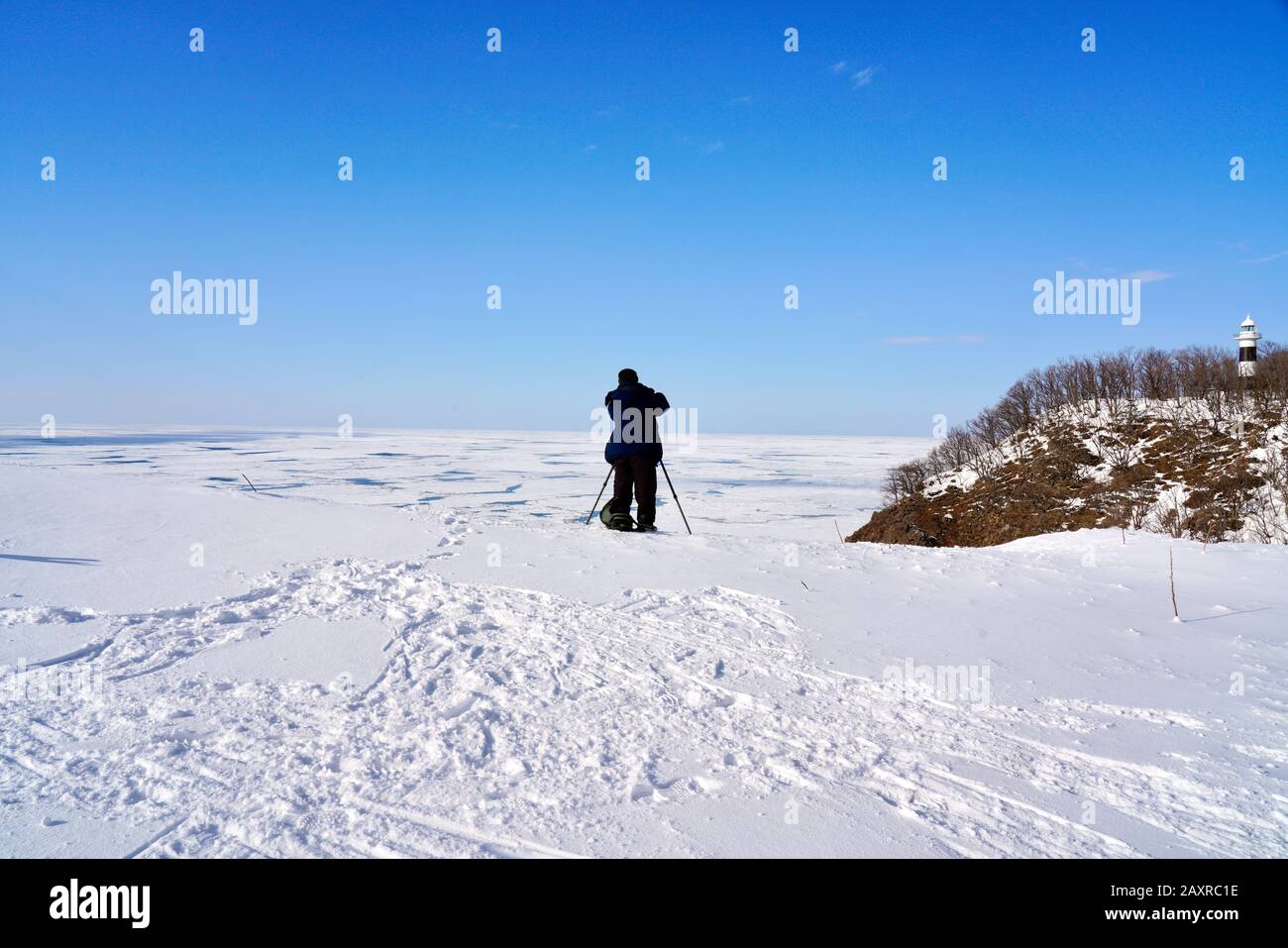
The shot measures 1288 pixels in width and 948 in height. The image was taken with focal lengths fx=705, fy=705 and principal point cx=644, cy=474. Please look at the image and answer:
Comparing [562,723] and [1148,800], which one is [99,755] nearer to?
[562,723]

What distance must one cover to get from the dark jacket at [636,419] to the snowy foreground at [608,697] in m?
2.62

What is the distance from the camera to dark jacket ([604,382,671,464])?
9875mm

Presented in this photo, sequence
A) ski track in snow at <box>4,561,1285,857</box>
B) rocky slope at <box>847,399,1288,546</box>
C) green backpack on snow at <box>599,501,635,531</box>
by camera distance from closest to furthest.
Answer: ski track in snow at <box>4,561,1285,857</box> < green backpack on snow at <box>599,501,635,531</box> < rocky slope at <box>847,399,1288,546</box>

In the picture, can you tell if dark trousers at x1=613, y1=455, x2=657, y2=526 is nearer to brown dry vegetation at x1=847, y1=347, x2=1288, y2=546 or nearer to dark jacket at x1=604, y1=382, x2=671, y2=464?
dark jacket at x1=604, y1=382, x2=671, y2=464

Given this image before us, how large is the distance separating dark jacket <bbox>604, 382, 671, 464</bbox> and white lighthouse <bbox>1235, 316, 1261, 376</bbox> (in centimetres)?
2415

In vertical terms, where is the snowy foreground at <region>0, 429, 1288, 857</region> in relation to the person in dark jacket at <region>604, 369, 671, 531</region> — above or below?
below

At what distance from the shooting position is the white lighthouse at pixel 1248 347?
929 inches

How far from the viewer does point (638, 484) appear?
10.0 m

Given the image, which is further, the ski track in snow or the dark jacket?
the dark jacket

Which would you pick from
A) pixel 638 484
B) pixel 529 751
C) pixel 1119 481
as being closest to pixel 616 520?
pixel 638 484

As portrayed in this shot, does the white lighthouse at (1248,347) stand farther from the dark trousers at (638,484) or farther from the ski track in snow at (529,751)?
the ski track in snow at (529,751)

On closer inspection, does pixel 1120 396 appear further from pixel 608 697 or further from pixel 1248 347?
pixel 608 697

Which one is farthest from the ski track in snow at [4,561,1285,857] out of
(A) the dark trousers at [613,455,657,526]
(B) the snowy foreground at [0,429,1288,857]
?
(A) the dark trousers at [613,455,657,526]

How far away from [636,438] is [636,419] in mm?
266
